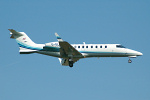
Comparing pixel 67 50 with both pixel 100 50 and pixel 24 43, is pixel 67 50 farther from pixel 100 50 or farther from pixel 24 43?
pixel 24 43

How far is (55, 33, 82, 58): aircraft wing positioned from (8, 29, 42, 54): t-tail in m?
3.52

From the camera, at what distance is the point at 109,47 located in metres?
37.3

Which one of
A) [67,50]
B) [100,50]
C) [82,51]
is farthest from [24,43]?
[100,50]

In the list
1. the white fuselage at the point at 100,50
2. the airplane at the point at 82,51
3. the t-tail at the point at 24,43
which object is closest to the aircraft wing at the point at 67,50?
the airplane at the point at 82,51

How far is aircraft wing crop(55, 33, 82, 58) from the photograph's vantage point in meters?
34.7

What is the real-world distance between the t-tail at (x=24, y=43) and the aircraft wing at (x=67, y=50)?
352cm

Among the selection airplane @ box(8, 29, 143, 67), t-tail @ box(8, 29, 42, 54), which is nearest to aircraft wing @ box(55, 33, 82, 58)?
airplane @ box(8, 29, 143, 67)

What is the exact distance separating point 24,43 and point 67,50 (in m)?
6.73

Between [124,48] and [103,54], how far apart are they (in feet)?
10.2

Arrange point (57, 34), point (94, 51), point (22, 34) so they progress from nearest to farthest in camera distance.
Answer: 1. point (57, 34)
2. point (94, 51)
3. point (22, 34)

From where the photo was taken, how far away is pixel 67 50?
119 ft

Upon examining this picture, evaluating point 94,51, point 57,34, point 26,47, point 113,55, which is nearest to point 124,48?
point 113,55

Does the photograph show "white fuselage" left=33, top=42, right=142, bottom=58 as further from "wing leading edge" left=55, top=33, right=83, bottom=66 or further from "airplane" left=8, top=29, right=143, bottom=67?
"wing leading edge" left=55, top=33, right=83, bottom=66

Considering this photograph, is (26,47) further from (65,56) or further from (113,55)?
(113,55)
